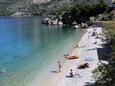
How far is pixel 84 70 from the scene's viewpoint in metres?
44.2

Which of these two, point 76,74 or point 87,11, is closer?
point 76,74

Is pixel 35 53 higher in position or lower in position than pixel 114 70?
lower

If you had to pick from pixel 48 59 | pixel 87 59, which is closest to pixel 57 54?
pixel 48 59

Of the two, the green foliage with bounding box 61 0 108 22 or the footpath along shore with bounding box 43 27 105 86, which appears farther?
the green foliage with bounding box 61 0 108 22

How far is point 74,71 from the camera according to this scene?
4362 centimetres

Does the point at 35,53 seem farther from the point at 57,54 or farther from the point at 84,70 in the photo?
the point at 84,70

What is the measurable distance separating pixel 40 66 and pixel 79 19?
297ft

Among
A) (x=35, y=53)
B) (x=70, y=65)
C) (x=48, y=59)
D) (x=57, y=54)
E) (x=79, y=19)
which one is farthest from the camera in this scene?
(x=79, y=19)

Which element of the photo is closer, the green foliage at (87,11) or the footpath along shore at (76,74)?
the footpath along shore at (76,74)

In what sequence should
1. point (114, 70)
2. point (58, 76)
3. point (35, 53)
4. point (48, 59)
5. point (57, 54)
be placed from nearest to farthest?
1. point (114, 70)
2. point (58, 76)
3. point (48, 59)
4. point (57, 54)
5. point (35, 53)

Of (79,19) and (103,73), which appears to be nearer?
(103,73)

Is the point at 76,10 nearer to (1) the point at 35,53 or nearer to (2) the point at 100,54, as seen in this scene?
(1) the point at 35,53

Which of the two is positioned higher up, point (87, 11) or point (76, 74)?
point (76, 74)

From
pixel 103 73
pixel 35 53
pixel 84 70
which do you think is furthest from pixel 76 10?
pixel 103 73
